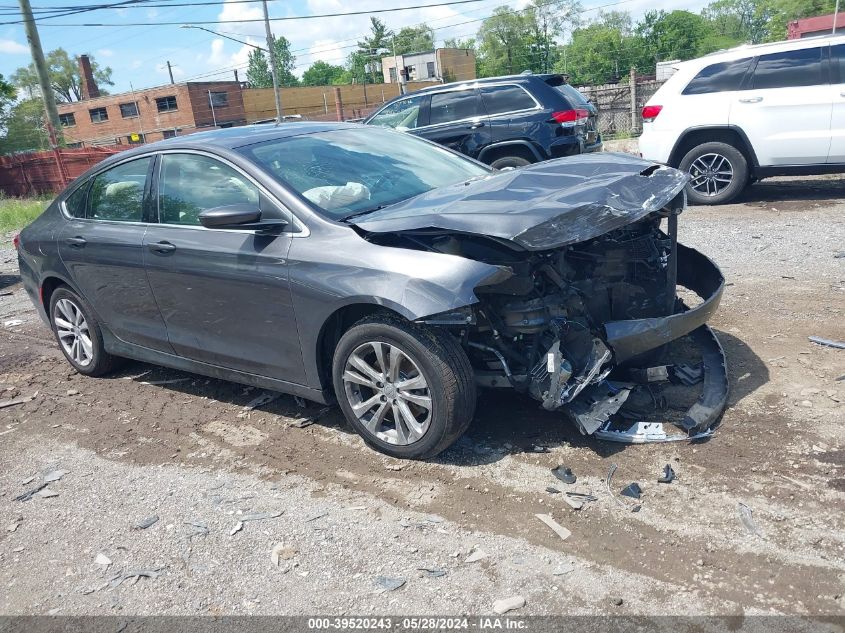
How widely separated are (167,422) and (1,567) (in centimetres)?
153

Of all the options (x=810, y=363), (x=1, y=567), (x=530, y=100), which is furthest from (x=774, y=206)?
(x=1, y=567)

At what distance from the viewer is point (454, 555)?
3143 mm

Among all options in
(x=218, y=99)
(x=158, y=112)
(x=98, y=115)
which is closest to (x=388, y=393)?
(x=218, y=99)

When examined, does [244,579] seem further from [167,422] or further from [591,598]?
[167,422]

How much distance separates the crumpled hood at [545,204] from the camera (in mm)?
3551

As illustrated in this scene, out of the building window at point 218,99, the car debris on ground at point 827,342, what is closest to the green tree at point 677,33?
the building window at point 218,99

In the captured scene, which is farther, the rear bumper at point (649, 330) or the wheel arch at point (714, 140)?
the wheel arch at point (714, 140)

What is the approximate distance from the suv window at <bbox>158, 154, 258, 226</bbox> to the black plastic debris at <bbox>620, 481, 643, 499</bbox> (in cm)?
255

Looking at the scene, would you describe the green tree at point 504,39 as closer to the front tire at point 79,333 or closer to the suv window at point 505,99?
the suv window at point 505,99

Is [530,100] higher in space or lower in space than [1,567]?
higher

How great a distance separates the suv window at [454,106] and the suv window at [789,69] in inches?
147

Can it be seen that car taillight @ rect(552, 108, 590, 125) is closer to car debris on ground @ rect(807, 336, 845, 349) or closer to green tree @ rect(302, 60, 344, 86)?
car debris on ground @ rect(807, 336, 845, 349)

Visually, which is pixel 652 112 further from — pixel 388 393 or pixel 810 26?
pixel 810 26

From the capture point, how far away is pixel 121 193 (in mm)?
5184
